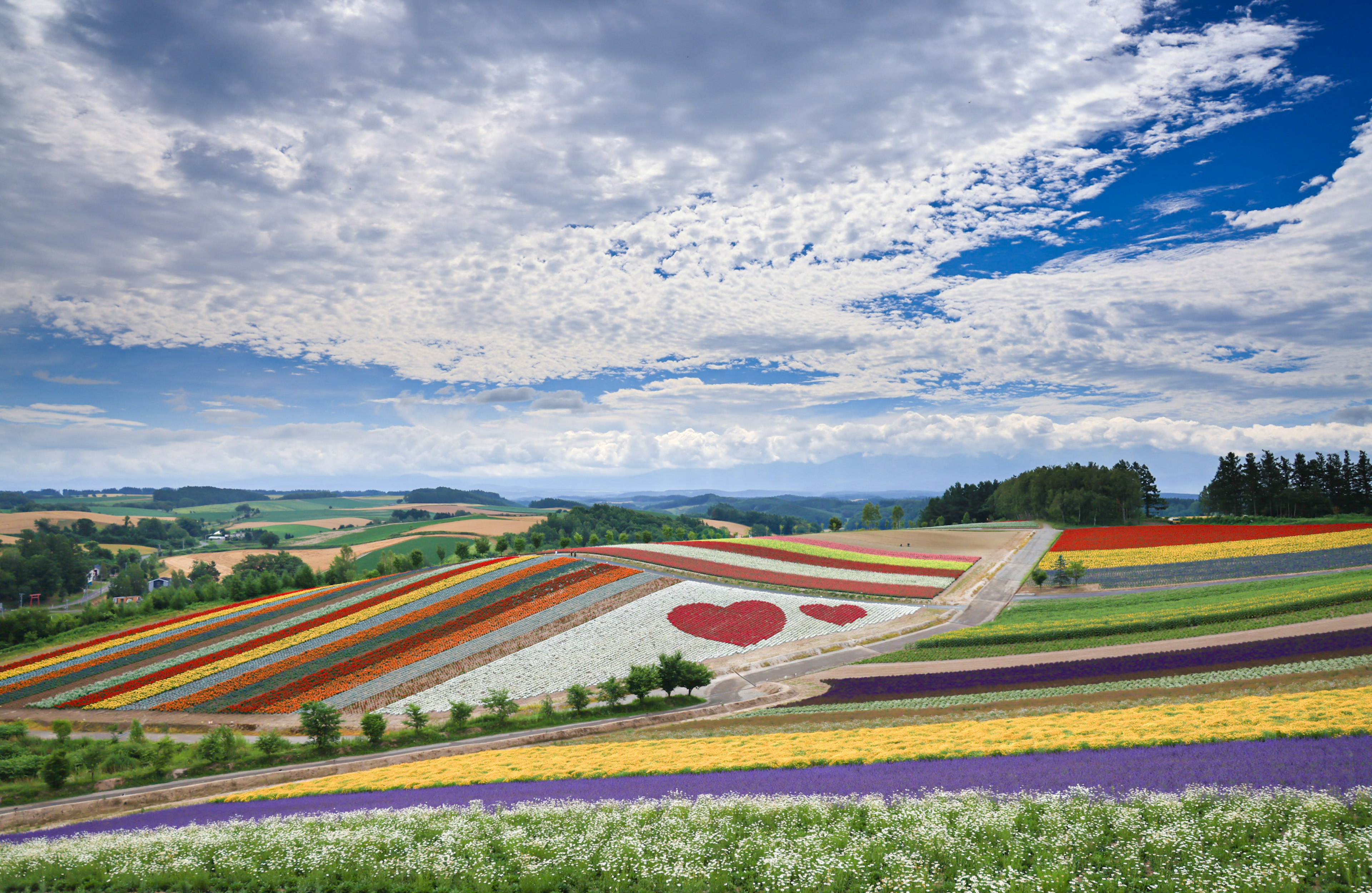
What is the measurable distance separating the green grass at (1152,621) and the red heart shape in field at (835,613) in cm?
729

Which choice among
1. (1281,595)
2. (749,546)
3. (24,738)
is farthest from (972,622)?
(24,738)

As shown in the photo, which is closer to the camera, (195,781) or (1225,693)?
(1225,693)

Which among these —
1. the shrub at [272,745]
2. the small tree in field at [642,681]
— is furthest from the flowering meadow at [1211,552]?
the shrub at [272,745]

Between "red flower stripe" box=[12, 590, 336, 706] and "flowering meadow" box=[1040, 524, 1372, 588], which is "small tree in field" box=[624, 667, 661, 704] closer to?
"red flower stripe" box=[12, 590, 336, 706]

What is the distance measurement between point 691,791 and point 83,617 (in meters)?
65.4

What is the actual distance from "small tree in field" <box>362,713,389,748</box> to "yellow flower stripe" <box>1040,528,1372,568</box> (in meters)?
56.9

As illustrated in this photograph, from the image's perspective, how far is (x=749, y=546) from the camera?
69062 millimetres

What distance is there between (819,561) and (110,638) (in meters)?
61.2

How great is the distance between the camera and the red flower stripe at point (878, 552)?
215ft

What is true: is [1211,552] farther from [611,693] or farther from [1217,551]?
[611,693]

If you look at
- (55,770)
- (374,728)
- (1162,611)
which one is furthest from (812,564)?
(55,770)

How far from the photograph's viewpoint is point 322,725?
2691 centimetres

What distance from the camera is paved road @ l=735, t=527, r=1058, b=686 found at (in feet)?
114

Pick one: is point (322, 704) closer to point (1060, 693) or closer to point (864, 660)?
point (864, 660)
